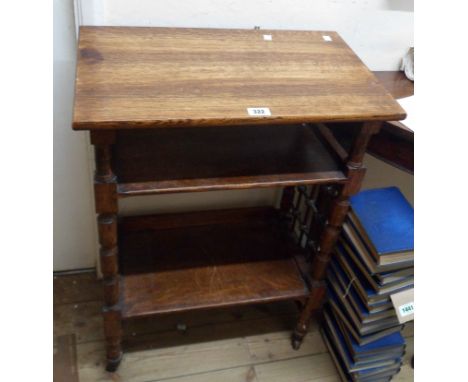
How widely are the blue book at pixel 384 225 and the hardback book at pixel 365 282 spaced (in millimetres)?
63

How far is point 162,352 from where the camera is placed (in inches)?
55.5

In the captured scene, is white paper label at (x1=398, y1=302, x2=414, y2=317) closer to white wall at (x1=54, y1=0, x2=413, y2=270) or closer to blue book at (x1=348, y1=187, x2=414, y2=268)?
blue book at (x1=348, y1=187, x2=414, y2=268)

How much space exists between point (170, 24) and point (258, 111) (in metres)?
0.45

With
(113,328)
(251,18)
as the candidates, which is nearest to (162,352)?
(113,328)

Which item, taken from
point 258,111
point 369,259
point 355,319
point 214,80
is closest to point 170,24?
point 214,80

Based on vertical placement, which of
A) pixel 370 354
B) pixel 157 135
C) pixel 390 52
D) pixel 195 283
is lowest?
pixel 370 354

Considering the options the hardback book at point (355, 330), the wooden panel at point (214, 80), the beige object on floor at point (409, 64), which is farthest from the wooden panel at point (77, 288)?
the beige object on floor at point (409, 64)

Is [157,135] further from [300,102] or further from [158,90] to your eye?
[300,102]

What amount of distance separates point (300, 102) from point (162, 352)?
0.90m

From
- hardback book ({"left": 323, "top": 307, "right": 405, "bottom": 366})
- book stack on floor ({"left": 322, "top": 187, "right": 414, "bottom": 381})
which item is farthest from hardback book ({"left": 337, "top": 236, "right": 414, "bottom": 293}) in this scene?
hardback book ({"left": 323, "top": 307, "right": 405, "bottom": 366})

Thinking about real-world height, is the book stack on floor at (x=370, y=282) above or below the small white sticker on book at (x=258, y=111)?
below

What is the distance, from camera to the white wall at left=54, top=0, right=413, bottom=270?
1120 millimetres

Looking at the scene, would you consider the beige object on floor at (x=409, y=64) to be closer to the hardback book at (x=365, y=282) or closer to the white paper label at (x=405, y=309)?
the hardback book at (x=365, y=282)

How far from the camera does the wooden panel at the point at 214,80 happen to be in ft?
2.74
